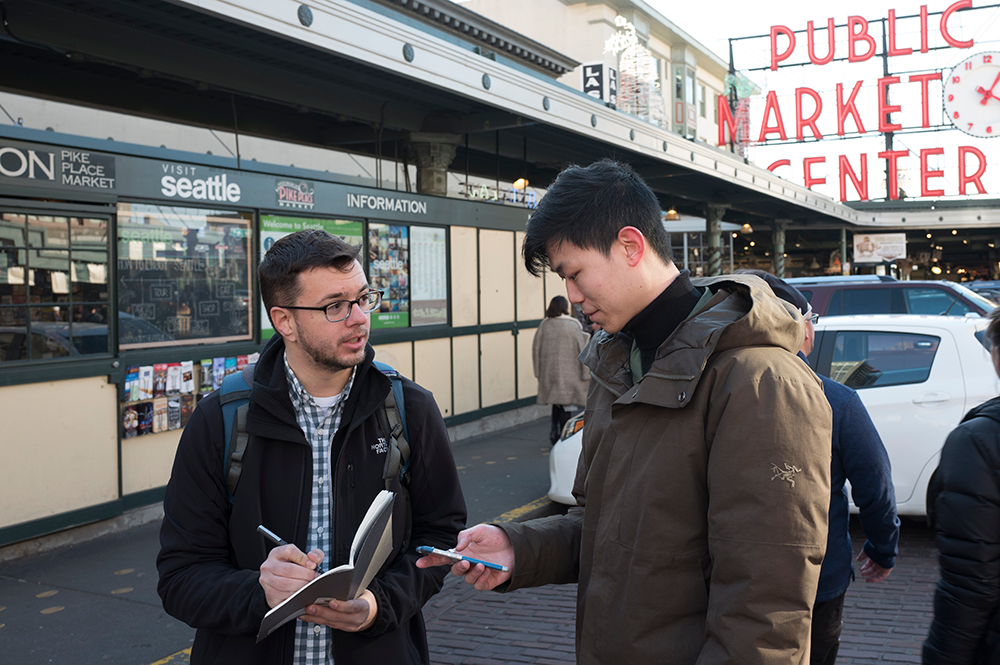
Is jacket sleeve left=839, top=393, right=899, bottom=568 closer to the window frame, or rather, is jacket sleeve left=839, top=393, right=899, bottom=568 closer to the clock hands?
the window frame

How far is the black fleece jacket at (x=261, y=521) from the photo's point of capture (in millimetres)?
2199

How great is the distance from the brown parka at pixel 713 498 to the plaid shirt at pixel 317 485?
30.6 inches

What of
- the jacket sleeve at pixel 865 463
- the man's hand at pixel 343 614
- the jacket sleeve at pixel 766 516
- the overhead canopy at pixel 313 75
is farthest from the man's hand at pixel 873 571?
the overhead canopy at pixel 313 75

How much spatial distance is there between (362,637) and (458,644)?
8.11ft

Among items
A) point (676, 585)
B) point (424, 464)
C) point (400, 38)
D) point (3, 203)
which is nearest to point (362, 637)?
point (424, 464)

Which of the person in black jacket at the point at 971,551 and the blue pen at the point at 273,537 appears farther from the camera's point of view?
the person in black jacket at the point at 971,551

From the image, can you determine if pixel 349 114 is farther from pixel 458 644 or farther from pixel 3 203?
pixel 458 644

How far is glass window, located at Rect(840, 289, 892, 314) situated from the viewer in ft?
31.6

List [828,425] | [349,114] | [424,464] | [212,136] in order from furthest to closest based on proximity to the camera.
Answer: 1. [349,114]
2. [212,136]
3. [424,464]
4. [828,425]

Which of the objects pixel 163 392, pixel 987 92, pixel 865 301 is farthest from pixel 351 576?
pixel 987 92

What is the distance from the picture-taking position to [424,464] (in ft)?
8.06

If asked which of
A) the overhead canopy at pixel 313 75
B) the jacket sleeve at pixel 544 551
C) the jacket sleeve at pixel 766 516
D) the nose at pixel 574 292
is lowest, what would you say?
the jacket sleeve at pixel 544 551

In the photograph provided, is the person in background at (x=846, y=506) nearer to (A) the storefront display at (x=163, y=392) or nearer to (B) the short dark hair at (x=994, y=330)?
(B) the short dark hair at (x=994, y=330)

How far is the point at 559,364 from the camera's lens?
9719mm
